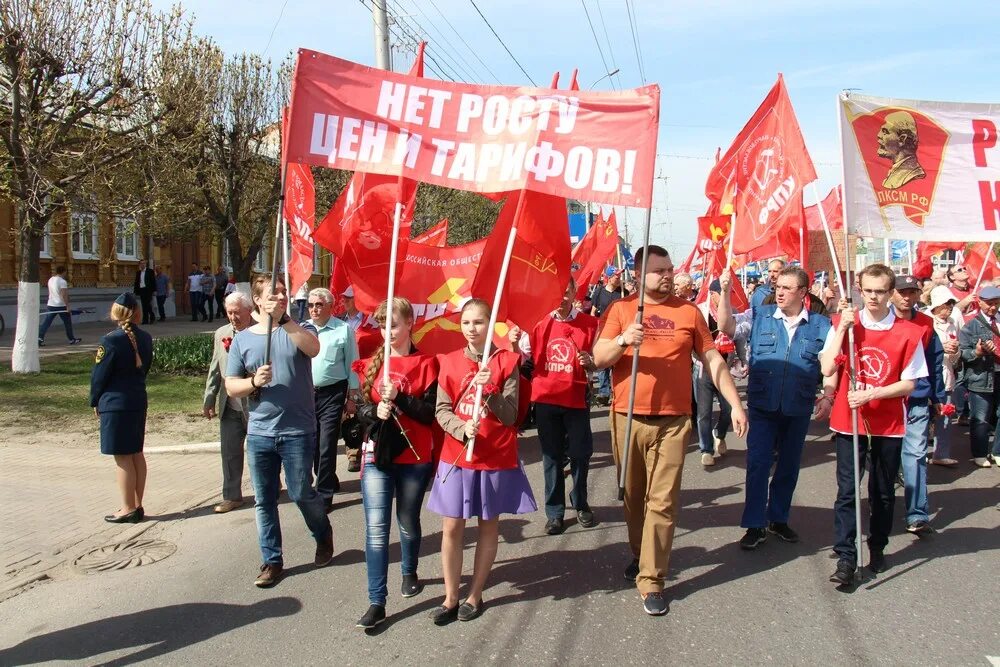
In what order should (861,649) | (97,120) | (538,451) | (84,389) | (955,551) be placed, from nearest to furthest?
(861,649) < (955,551) < (538,451) < (84,389) < (97,120)

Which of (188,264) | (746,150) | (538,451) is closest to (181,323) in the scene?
(188,264)

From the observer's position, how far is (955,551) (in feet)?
17.7

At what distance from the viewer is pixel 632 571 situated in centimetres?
490

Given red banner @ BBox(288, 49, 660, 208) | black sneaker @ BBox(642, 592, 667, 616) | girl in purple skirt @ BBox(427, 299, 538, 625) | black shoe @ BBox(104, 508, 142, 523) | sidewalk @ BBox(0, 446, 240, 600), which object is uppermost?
red banner @ BBox(288, 49, 660, 208)

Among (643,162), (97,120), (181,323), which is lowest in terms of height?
(181,323)

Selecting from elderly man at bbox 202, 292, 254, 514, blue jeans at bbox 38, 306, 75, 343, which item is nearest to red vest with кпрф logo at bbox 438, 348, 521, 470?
elderly man at bbox 202, 292, 254, 514

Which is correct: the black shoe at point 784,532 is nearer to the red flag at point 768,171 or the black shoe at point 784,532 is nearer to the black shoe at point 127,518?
the red flag at point 768,171

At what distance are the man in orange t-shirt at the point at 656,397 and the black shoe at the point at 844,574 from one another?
3.30 ft

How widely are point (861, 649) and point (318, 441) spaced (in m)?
4.13

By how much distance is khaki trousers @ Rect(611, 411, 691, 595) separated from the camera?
14.8ft

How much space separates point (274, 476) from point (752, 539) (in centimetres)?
307

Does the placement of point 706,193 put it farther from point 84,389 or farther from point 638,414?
point 84,389

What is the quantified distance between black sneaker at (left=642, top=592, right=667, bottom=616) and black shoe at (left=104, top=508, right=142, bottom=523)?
3.98 m

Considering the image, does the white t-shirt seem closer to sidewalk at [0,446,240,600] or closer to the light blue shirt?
sidewalk at [0,446,240,600]
